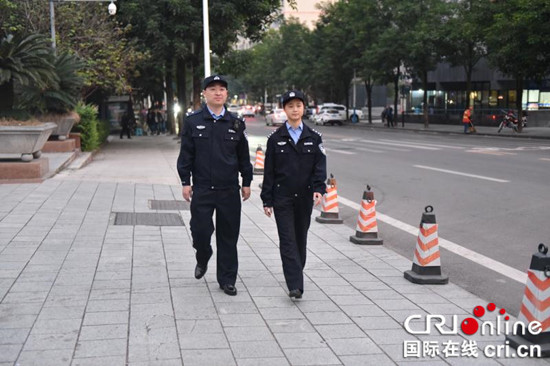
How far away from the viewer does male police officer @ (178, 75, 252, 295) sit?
19.3ft

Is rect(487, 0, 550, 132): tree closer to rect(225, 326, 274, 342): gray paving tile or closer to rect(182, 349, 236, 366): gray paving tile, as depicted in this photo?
rect(225, 326, 274, 342): gray paving tile

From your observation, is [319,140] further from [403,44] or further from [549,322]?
[403,44]

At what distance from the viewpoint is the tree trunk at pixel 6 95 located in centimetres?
1798

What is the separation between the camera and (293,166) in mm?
5836

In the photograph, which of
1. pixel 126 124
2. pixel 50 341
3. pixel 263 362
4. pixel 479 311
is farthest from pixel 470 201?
pixel 126 124

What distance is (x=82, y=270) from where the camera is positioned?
6.89 m

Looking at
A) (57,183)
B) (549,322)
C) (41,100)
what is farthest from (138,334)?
(41,100)

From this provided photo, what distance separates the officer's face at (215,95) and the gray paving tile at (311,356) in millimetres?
2333

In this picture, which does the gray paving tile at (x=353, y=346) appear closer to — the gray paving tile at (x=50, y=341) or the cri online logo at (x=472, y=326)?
the cri online logo at (x=472, y=326)

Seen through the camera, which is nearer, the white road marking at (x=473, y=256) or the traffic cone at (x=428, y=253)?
the traffic cone at (x=428, y=253)

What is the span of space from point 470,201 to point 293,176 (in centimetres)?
738

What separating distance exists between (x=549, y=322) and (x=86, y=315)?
3.64m

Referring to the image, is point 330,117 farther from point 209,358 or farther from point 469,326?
point 209,358

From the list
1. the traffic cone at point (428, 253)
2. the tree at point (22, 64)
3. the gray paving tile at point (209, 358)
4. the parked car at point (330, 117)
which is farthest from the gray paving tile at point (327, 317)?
the parked car at point (330, 117)
